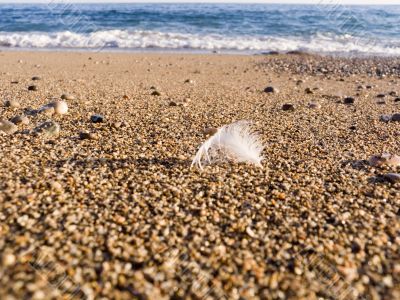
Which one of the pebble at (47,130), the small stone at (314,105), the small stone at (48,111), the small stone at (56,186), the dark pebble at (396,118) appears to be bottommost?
the small stone at (314,105)

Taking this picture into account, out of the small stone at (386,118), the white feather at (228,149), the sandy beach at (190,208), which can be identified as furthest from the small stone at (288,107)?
the white feather at (228,149)

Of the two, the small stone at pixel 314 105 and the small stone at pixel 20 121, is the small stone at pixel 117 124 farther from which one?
the small stone at pixel 314 105

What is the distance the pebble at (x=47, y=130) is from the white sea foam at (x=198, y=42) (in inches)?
416

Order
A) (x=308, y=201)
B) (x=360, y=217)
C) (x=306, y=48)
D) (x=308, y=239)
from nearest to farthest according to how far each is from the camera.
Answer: (x=308, y=239) < (x=360, y=217) < (x=308, y=201) < (x=306, y=48)

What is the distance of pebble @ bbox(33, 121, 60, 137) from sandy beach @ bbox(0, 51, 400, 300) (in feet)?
0.15

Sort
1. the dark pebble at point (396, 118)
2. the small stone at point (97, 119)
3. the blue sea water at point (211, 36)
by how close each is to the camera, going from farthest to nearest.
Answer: the blue sea water at point (211, 36) → the dark pebble at point (396, 118) → the small stone at point (97, 119)

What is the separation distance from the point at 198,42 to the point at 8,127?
38.2ft

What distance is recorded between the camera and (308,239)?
78.0 inches

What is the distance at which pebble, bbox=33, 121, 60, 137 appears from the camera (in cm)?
351

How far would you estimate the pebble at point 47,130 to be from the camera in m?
3.51

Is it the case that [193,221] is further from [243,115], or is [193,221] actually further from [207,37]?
[207,37]

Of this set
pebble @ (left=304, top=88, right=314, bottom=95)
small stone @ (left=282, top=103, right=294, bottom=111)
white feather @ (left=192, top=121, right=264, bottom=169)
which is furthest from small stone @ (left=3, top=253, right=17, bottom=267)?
pebble @ (left=304, top=88, right=314, bottom=95)

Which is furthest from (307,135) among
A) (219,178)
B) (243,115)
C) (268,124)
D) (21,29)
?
(21,29)

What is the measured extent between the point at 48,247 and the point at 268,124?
297 centimetres
